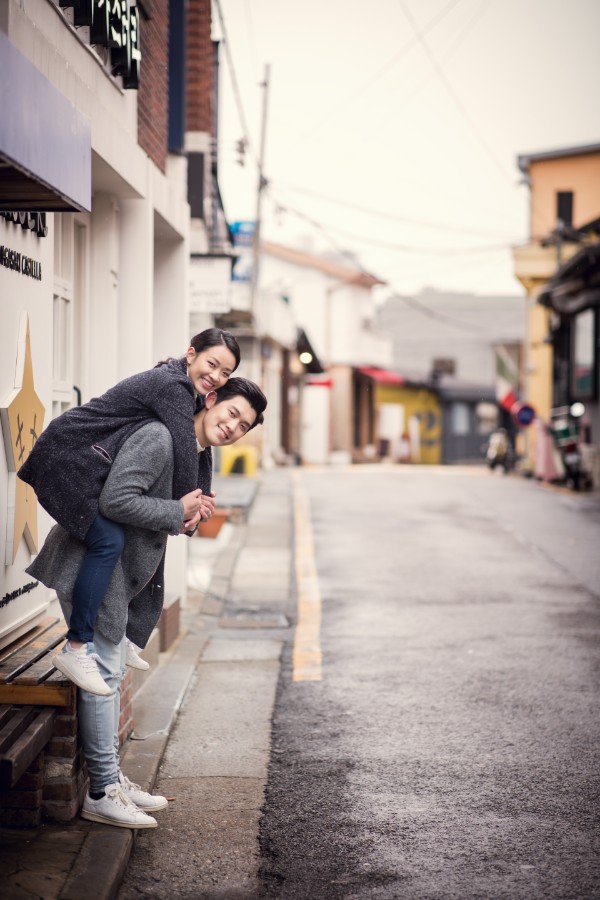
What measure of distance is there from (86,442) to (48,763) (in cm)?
128

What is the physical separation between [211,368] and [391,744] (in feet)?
7.98

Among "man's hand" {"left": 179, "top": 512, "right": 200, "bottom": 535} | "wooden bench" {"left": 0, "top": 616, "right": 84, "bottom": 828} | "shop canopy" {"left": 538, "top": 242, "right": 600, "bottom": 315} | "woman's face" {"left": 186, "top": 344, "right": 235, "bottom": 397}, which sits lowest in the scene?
"wooden bench" {"left": 0, "top": 616, "right": 84, "bottom": 828}

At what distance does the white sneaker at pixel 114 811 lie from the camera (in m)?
4.08

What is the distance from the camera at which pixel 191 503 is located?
4.01 metres

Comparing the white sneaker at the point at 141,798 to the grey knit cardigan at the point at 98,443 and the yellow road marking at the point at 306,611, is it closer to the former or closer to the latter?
the grey knit cardigan at the point at 98,443

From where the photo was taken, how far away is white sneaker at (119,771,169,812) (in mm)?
4359

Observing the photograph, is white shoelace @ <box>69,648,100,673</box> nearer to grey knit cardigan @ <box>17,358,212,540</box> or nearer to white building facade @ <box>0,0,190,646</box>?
grey knit cardigan @ <box>17,358,212,540</box>

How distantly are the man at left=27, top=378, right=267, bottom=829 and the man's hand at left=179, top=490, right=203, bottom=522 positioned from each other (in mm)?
17

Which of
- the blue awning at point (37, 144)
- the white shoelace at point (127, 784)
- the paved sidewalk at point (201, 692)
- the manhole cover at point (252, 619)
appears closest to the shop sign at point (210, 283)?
the paved sidewalk at point (201, 692)

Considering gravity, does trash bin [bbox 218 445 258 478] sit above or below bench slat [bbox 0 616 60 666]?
below

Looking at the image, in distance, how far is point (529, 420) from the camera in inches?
985

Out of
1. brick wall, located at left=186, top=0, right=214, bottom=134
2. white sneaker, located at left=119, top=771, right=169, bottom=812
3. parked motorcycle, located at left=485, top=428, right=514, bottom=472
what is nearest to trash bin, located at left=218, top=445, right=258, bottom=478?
parked motorcycle, located at left=485, top=428, right=514, bottom=472

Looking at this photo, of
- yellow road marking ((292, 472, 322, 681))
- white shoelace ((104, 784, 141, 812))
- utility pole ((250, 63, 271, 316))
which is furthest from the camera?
utility pole ((250, 63, 271, 316))

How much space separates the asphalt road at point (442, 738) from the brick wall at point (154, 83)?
395 cm
